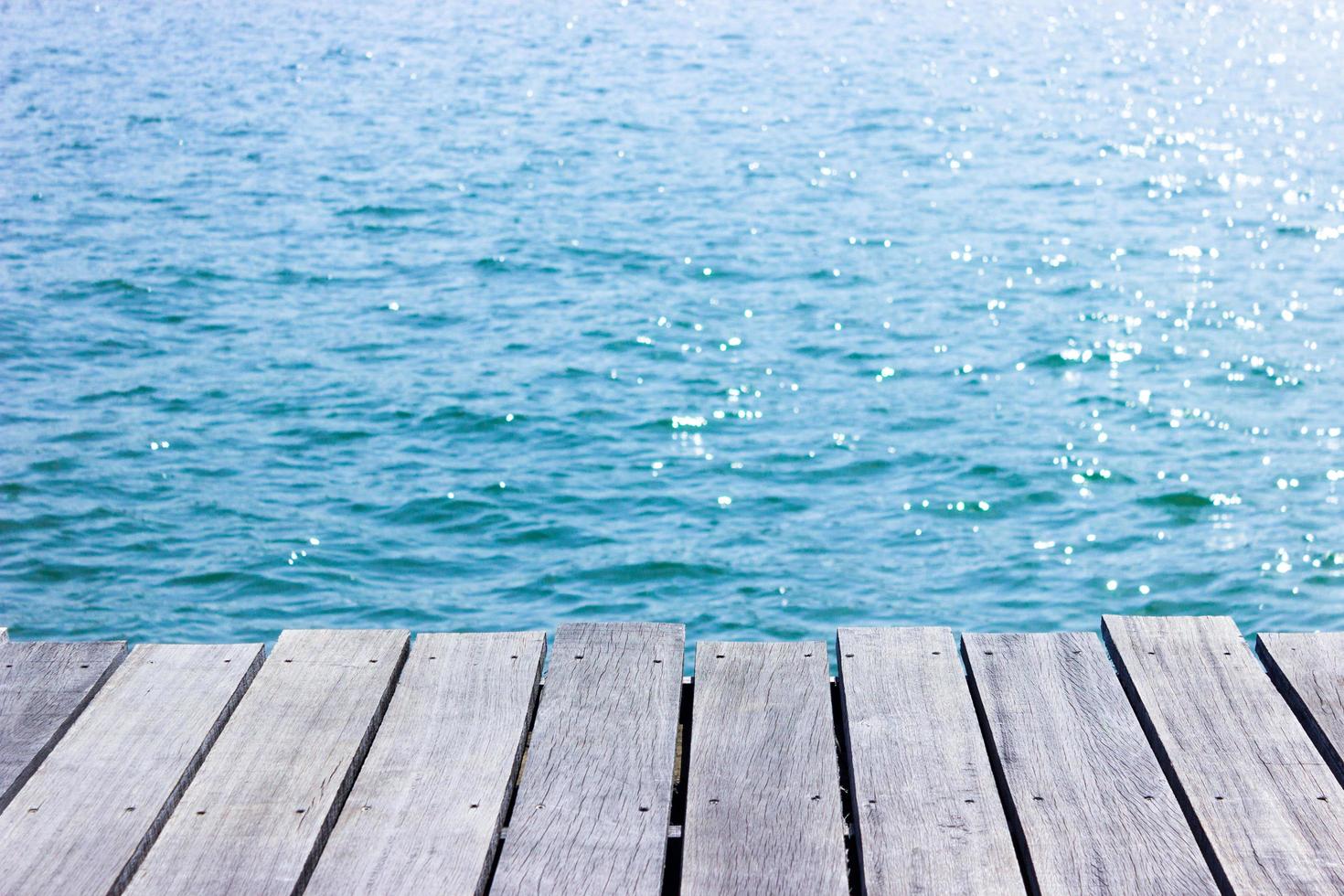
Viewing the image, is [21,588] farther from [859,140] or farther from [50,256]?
[859,140]

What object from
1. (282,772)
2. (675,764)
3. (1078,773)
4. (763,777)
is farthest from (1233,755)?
(282,772)

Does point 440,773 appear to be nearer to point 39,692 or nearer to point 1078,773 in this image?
point 39,692

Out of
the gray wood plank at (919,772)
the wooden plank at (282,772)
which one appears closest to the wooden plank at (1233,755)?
the gray wood plank at (919,772)

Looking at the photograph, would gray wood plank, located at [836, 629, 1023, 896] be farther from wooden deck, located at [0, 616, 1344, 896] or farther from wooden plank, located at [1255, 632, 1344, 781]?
wooden plank, located at [1255, 632, 1344, 781]

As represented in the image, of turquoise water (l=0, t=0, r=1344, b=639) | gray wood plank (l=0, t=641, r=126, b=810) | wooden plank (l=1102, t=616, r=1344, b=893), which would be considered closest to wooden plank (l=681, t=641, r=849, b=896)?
wooden plank (l=1102, t=616, r=1344, b=893)

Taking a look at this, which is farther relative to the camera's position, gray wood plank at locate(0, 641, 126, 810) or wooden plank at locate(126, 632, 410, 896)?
gray wood plank at locate(0, 641, 126, 810)

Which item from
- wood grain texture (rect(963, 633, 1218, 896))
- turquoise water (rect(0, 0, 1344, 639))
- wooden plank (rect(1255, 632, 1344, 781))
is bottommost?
turquoise water (rect(0, 0, 1344, 639))

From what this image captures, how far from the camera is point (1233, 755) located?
2.32m

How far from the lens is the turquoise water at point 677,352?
6.40 meters

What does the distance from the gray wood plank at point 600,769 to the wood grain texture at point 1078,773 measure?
1.76 ft

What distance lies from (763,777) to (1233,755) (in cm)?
75

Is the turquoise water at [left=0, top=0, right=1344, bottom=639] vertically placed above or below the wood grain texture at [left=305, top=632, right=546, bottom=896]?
below

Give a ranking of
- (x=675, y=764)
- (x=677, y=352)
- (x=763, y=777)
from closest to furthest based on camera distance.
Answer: (x=763, y=777), (x=675, y=764), (x=677, y=352)

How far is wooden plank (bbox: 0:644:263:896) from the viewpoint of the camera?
2.08 m
